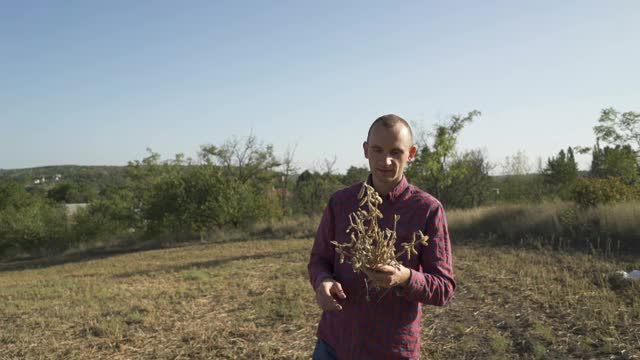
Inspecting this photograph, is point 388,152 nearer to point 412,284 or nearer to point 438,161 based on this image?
point 412,284

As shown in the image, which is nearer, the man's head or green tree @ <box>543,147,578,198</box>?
the man's head

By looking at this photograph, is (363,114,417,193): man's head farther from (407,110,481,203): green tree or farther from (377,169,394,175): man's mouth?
(407,110,481,203): green tree

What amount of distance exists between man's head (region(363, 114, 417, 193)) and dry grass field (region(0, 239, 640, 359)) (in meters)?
3.47

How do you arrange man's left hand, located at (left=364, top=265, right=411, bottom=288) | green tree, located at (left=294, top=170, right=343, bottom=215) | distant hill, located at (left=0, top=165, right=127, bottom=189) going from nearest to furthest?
→ man's left hand, located at (left=364, top=265, right=411, bottom=288)
green tree, located at (left=294, top=170, right=343, bottom=215)
distant hill, located at (left=0, top=165, right=127, bottom=189)

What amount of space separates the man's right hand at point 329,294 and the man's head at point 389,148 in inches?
19.8

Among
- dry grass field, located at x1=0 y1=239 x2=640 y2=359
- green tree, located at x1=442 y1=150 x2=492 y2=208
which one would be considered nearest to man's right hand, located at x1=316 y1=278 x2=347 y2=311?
dry grass field, located at x1=0 y1=239 x2=640 y2=359

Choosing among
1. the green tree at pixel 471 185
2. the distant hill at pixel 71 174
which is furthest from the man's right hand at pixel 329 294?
the distant hill at pixel 71 174

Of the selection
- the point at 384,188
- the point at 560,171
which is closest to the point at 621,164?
the point at 560,171

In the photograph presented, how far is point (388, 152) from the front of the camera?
2.02m

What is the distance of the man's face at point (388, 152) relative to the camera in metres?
1.99

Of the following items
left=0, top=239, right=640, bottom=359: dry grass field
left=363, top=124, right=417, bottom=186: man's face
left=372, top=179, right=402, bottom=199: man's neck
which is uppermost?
left=363, top=124, right=417, bottom=186: man's face

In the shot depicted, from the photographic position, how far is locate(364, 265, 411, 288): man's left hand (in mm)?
1713

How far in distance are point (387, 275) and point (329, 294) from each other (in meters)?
0.33

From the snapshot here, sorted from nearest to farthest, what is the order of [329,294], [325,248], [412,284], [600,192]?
1. [412,284]
2. [329,294]
3. [325,248]
4. [600,192]
